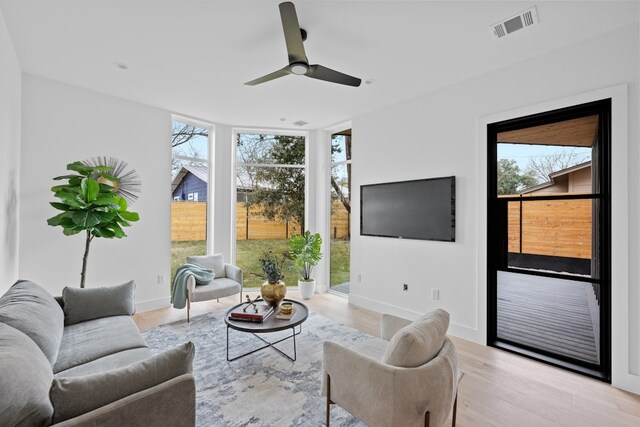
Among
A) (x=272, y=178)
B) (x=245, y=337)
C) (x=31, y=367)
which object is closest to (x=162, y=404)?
(x=31, y=367)

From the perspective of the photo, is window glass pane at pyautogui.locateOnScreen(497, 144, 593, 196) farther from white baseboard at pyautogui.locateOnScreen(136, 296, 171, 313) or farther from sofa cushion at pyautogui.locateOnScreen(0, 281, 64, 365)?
white baseboard at pyautogui.locateOnScreen(136, 296, 171, 313)

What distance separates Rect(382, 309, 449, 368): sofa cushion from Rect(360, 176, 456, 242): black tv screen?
81.0 inches

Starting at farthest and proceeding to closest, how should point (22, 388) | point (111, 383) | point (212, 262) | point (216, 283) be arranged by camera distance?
A: 1. point (212, 262)
2. point (216, 283)
3. point (111, 383)
4. point (22, 388)

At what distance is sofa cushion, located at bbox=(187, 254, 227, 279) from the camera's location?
436 centimetres

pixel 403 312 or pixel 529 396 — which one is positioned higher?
pixel 403 312

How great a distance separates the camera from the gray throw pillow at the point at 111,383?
1.12 metres

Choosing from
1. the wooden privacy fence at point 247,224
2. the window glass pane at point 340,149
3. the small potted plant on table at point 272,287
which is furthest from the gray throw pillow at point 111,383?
the window glass pane at point 340,149

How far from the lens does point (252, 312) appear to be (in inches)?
117

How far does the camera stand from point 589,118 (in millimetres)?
2732

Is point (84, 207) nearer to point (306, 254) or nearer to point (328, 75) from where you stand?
point (328, 75)

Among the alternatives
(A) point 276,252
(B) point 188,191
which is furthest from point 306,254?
(B) point 188,191

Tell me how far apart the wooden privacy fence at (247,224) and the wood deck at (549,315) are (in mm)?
2514

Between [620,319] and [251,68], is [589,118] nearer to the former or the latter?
[620,319]

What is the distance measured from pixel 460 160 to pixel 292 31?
7.77ft
